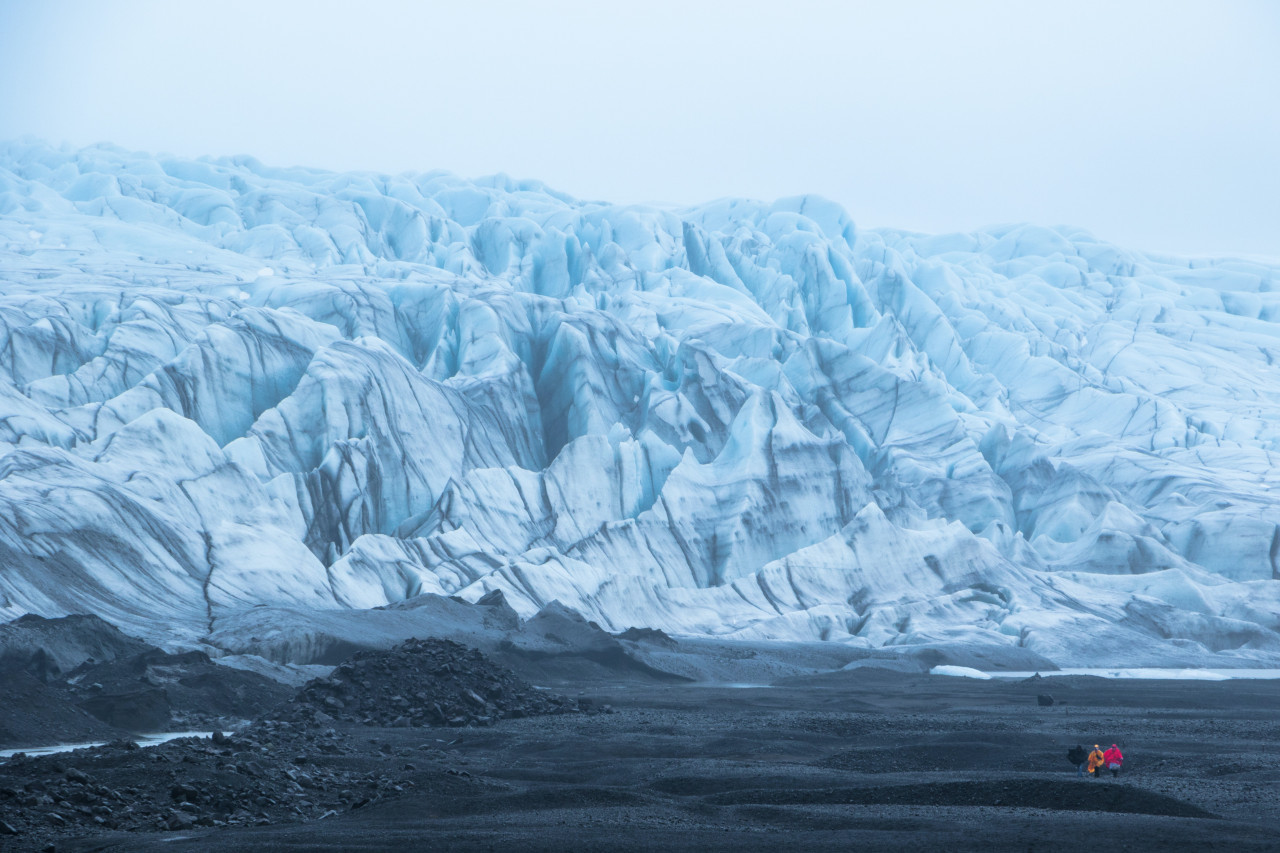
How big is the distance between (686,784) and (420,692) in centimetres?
952

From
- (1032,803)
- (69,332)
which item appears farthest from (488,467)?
(1032,803)

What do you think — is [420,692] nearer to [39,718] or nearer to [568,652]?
[39,718]

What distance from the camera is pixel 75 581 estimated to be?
30000 millimetres

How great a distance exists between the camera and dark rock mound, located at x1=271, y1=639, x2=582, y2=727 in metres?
22.8

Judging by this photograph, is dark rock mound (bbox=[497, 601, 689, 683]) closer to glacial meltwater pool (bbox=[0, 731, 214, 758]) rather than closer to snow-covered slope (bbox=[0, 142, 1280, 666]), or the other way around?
snow-covered slope (bbox=[0, 142, 1280, 666])

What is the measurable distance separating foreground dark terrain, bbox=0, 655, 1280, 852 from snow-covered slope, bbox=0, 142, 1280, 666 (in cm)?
1337

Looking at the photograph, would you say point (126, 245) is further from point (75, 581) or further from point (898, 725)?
point (898, 725)

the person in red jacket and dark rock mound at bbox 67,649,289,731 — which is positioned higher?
the person in red jacket

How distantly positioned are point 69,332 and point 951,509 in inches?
1352

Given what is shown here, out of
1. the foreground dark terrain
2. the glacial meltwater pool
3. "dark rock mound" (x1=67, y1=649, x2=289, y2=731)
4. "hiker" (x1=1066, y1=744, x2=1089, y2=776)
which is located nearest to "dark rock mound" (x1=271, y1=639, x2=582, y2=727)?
the foreground dark terrain

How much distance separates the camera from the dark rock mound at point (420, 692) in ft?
74.6

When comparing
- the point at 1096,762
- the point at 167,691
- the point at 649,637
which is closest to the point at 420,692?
the point at 167,691

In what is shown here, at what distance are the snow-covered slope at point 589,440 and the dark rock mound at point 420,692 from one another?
7.50 meters

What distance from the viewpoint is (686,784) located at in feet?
50.9
